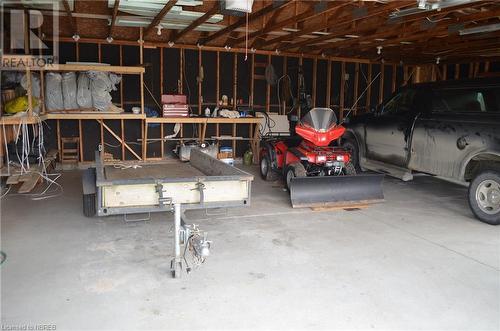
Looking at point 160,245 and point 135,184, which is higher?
point 135,184

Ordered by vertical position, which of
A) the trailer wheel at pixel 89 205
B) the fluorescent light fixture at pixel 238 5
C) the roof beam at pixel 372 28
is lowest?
the trailer wheel at pixel 89 205

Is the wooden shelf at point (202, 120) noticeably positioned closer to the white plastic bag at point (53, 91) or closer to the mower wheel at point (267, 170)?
the mower wheel at point (267, 170)

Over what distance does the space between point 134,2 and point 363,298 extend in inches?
189

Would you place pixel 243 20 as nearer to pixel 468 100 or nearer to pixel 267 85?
pixel 267 85

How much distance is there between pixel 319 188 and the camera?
5.59 meters

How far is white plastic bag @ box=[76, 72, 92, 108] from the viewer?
24.9 ft

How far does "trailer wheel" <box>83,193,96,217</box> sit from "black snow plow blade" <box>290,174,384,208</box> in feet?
8.38

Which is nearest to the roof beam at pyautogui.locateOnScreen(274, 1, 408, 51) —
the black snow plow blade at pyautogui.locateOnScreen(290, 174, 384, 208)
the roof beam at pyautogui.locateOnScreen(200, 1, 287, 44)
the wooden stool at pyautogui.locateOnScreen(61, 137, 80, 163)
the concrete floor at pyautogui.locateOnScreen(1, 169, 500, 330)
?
the roof beam at pyautogui.locateOnScreen(200, 1, 287, 44)

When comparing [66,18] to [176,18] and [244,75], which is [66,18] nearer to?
[176,18]

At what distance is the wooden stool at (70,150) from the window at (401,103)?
20.3 feet

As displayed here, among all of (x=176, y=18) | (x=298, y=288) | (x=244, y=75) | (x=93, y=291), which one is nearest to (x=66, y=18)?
(x=176, y=18)

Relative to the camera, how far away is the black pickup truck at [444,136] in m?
5.08

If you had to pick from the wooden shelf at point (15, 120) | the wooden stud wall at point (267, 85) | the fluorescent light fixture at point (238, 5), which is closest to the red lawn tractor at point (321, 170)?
the fluorescent light fixture at point (238, 5)

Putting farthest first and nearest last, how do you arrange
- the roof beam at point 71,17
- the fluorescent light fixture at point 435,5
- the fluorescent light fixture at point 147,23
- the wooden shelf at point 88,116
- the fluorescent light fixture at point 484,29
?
1. the wooden shelf at point 88,116
2. the fluorescent light fixture at point 147,23
3. the fluorescent light fixture at point 484,29
4. the roof beam at point 71,17
5. the fluorescent light fixture at point 435,5
